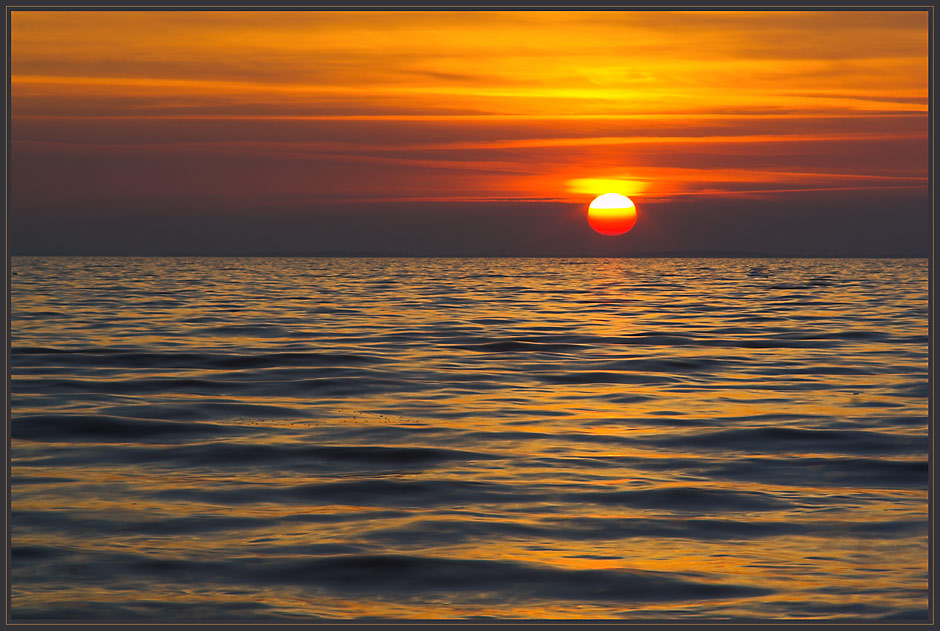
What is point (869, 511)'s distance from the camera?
348 inches

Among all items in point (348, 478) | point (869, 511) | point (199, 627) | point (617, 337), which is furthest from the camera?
point (617, 337)

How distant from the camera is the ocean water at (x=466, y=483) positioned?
6844 mm

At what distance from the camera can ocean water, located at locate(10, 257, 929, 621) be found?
6844mm

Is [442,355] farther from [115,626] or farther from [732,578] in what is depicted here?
[115,626]

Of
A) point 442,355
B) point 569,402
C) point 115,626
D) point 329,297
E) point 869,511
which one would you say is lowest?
point 115,626

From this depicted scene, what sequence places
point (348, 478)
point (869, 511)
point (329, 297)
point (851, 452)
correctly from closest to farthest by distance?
1. point (869, 511)
2. point (348, 478)
3. point (851, 452)
4. point (329, 297)

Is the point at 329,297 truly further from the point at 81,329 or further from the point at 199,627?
the point at 199,627

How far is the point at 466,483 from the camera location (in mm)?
9641

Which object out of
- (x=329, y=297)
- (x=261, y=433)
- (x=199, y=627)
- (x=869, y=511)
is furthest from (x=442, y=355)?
(x=329, y=297)

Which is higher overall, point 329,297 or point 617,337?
point 329,297

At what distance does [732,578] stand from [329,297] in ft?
117

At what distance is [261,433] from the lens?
12133 millimetres

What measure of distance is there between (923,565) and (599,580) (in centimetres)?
237

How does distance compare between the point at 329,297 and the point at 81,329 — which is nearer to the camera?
the point at 81,329
